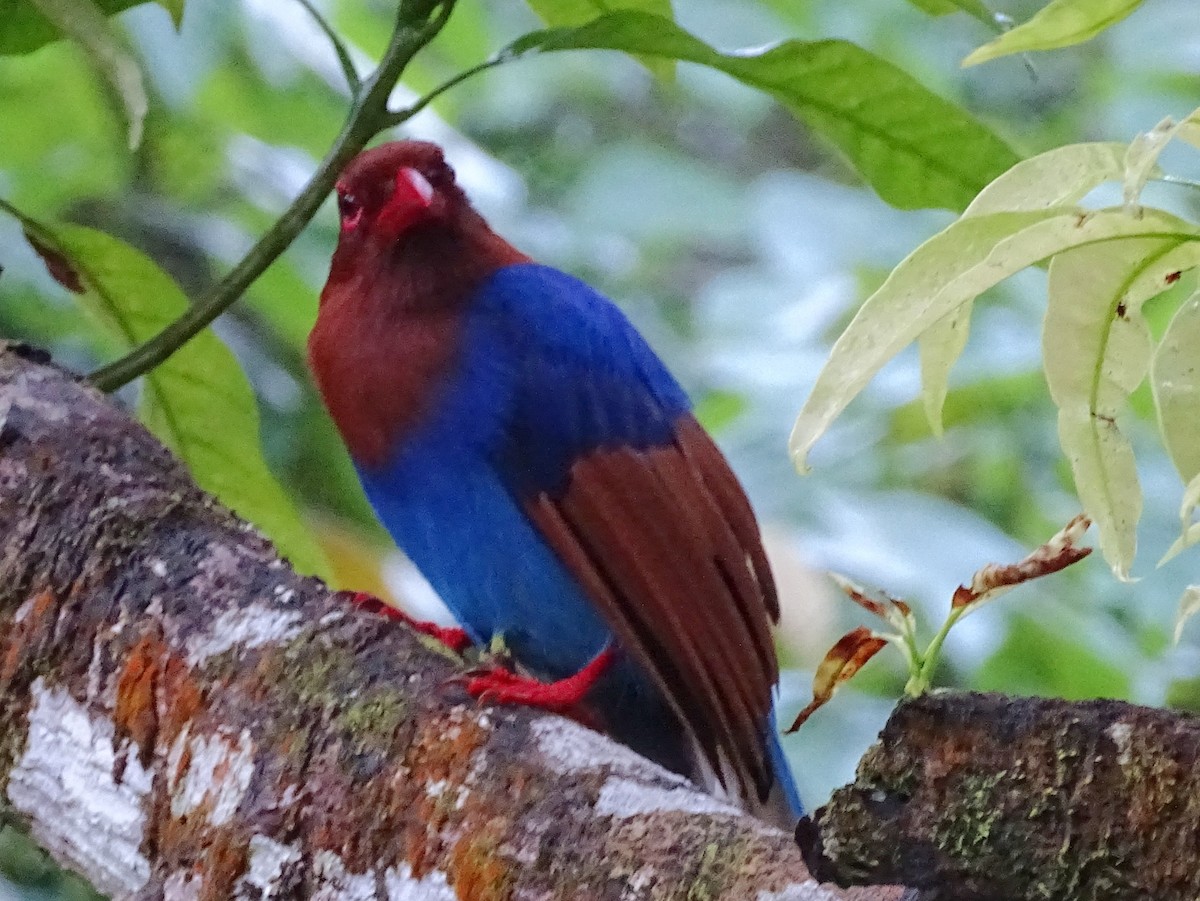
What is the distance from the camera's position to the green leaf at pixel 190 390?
1.52 metres

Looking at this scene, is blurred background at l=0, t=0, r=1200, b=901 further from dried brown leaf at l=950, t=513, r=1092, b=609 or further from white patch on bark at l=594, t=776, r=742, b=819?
dried brown leaf at l=950, t=513, r=1092, b=609

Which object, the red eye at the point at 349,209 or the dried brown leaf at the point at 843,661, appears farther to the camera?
the red eye at the point at 349,209

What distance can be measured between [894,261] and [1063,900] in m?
1.93

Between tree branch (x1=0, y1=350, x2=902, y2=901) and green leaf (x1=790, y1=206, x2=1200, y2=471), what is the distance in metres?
0.26

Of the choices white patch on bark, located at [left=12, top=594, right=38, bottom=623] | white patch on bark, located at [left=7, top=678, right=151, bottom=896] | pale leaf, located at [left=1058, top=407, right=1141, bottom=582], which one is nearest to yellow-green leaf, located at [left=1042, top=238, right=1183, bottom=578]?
pale leaf, located at [left=1058, top=407, right=1141, bottom=582]

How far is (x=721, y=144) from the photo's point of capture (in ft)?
12.5

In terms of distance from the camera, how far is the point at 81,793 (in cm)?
95

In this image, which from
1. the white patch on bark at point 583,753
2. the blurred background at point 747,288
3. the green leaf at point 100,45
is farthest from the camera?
the blurred background at point 747,288

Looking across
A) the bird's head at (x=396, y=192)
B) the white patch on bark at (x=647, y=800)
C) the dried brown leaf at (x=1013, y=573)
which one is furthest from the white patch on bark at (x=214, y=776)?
the bird's head at (x=396, y=192)

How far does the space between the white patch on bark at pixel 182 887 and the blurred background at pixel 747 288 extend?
109 cm

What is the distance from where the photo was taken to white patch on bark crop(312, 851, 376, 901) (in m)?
0.83

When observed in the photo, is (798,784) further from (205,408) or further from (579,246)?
(579,246)

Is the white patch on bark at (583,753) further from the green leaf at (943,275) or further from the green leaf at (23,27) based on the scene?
the green leaf at (23,27)

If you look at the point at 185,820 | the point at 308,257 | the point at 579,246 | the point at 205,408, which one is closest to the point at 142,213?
the point at 308,257
